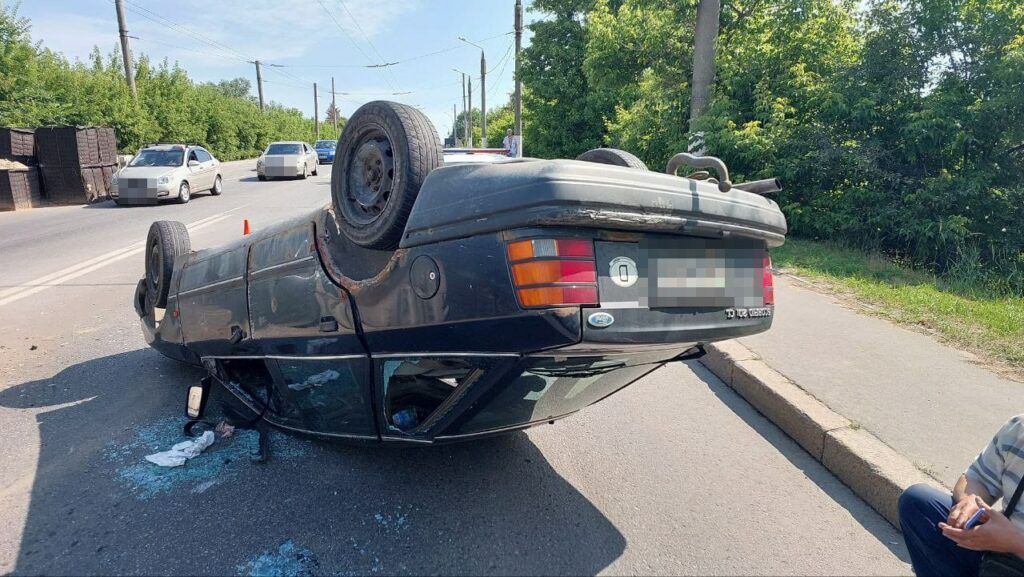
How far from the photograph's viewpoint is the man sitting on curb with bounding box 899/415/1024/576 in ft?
6.33

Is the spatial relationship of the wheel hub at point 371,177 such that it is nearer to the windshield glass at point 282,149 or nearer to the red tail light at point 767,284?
the red tail light at point 767,284

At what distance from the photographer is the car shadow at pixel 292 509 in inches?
98.1

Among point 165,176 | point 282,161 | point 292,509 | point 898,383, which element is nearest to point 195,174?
point 165,176

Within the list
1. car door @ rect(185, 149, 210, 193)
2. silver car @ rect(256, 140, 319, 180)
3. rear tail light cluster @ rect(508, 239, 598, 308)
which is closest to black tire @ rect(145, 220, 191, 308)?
rear tail light cluster @ rect(508, 239, 598, 308)

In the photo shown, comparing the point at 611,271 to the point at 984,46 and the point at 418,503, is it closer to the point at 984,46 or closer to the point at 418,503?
the point at 418,503

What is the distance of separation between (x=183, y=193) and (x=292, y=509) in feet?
57.3

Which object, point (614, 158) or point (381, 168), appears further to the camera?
point (614, 158)

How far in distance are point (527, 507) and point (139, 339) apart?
4.37 metres

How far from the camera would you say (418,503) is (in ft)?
9.52

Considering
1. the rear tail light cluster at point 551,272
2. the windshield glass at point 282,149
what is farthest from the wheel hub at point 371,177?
the windshield glass at point 282,149

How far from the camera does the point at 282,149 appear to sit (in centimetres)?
2591

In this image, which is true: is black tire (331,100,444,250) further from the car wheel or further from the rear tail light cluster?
the car wheel

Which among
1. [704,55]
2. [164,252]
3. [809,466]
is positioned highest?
[704,55]

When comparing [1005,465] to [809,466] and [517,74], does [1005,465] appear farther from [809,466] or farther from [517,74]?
[517,74]
